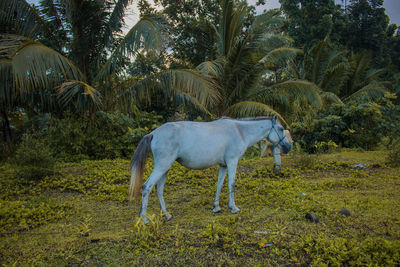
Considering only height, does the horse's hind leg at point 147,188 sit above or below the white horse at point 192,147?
below

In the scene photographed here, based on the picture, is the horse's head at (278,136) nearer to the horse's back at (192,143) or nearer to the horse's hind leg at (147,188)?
the horse's back at (192,143)

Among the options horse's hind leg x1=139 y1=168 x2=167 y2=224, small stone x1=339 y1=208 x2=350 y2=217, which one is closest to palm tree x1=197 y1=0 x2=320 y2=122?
small stone x1=339 y1=208 x2=350 y2=217

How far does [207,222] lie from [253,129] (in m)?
1.78

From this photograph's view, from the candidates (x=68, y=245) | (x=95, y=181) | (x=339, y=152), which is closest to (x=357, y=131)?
(x=339, y=152)

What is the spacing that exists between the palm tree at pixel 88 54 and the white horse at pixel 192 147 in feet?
10.2

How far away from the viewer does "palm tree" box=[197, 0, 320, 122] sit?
31.0 ft

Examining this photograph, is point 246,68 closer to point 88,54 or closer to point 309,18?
point 88,54

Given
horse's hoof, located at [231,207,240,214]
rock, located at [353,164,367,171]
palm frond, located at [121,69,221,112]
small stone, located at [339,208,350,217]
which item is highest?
palm frond, located at [121,69,221,112]

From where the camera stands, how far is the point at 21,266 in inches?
106

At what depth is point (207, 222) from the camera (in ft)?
12.1

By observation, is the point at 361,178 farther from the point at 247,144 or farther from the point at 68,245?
the point at 68,245

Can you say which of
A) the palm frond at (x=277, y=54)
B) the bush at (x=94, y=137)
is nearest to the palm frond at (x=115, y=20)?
the bush at (x=94, y=137)

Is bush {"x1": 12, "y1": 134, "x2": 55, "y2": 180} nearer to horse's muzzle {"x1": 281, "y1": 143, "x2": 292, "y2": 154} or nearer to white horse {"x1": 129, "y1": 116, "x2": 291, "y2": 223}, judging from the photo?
white horse {"x1": 129, "y1": 116, "x2": 291, "y2": 223}

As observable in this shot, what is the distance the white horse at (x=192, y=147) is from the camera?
380cm
